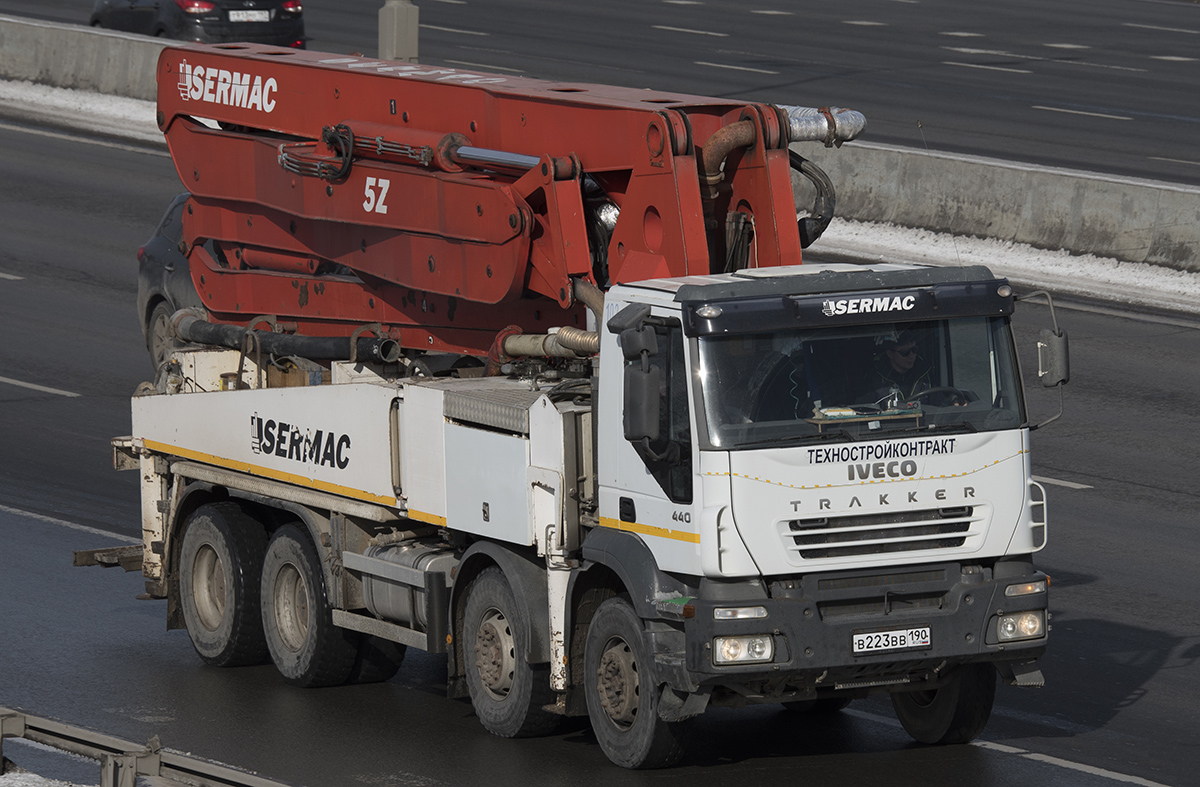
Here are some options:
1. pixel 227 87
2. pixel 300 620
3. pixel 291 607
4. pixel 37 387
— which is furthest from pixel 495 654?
pixel 37 387

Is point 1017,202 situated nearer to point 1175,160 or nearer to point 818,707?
point 1175,160

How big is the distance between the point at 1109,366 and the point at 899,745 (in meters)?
10.0

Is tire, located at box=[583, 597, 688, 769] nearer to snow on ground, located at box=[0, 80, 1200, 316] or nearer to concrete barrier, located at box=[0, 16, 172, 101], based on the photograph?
snow on ground, located at box=[0, 80, 1200, 316]

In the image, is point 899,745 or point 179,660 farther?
point 179,660

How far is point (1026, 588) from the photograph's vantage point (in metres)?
10.0

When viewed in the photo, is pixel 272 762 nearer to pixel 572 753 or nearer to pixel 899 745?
pixel 572 753

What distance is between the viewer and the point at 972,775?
10.2m

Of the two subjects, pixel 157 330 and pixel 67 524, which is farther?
pixel 157 330

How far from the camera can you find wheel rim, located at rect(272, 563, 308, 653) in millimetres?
12562

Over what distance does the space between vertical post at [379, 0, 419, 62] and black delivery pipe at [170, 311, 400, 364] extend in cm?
1047

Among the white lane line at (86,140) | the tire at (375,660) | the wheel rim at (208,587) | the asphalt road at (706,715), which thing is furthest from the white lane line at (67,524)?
the white lane line at (86,140)

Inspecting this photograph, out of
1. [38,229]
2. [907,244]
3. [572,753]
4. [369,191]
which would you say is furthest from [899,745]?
[38,229]

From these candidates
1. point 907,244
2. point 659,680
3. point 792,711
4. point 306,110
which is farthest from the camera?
point 907,244

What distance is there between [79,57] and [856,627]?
26220 mm
